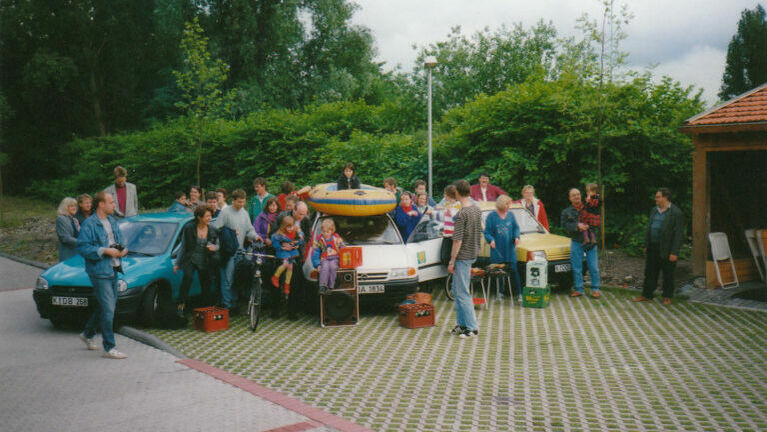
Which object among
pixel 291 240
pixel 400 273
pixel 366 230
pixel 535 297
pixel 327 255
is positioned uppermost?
pixel 366 230

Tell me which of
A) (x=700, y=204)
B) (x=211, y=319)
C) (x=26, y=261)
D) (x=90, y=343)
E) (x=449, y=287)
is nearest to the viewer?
(x=90, y=343)

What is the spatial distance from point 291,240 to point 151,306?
91.9 inches

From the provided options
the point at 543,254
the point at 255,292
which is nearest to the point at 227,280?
the point at 255,292

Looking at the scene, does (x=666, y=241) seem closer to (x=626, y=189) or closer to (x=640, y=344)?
(x=640, y=344)

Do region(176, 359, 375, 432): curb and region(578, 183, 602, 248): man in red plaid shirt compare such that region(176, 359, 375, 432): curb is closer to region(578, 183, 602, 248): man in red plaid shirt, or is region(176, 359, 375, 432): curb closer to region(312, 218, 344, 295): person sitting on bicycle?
region(312, 218, 344, 295): person sitting on bicycle

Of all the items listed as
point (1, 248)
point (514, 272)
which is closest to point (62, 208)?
point (514, 272)

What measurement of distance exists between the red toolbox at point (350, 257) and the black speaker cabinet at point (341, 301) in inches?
4.6

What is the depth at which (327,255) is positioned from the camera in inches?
381

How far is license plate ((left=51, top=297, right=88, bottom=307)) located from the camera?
904 cm

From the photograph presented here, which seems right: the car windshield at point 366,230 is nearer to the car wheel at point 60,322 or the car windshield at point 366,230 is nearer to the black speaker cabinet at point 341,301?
the black speaker cabinet at point 341,301

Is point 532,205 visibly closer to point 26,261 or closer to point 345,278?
point 345,278

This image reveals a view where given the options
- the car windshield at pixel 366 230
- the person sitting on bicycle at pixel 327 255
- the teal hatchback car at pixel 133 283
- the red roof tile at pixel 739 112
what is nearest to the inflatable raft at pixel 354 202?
the car windshield at pixel 366 230

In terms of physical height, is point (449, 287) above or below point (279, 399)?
above

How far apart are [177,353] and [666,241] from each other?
7885 mm
